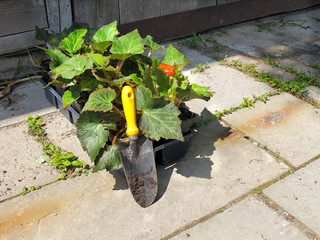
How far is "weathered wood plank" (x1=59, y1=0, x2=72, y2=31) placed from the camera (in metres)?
3.63

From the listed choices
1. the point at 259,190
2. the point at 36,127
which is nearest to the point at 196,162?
the point at 259,190

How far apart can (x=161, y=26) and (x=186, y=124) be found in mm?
2199

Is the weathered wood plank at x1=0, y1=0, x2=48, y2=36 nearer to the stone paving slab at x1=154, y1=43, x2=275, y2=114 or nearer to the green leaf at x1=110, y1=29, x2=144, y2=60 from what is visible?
the stone paving slab at x1=154, y1=43, x2=275, y2=114

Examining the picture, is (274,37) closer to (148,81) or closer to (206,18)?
(206,18)

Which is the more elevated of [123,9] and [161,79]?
[123,9]

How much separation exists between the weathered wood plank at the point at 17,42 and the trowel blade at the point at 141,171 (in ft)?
6.30

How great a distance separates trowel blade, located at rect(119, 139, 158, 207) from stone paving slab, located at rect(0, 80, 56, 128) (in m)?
1.22

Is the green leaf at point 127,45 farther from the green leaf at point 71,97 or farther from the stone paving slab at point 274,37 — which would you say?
the stone paving slab at point 274,37

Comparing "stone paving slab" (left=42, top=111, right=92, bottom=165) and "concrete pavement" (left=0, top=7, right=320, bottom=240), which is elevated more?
"stone paving slab" (left=42, top=111, right=92, bottom=165)

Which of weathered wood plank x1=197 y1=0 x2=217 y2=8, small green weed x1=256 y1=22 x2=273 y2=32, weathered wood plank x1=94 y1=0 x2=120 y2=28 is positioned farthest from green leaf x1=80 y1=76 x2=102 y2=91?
small green weed x1=256 y1=22 x2=273 y2=32

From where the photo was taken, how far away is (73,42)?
8.26 ft

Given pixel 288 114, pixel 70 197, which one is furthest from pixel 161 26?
pixel 70 197

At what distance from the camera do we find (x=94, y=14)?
3.88 m

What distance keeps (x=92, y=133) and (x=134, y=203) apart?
51cm
